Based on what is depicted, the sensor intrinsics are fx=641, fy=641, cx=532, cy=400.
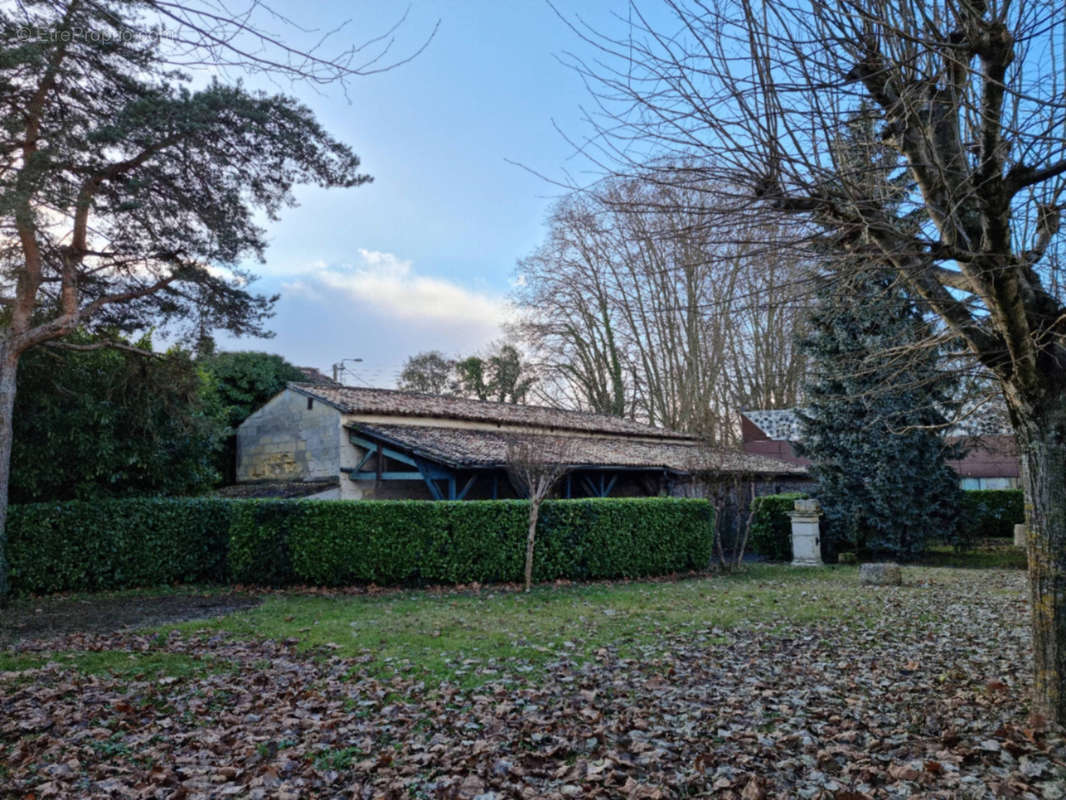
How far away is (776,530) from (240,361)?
18.7 meters

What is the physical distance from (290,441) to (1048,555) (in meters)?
18.1

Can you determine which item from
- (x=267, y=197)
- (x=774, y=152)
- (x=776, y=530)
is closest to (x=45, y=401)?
(x=267, y=197)

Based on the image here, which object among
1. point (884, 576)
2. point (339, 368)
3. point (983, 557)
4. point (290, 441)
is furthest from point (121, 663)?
point (339, 368)

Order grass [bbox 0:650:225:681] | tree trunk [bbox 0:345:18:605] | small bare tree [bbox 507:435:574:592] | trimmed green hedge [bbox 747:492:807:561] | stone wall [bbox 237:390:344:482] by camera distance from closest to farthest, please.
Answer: grass [bbox 0:650:225:681] → tree trunk [bbox 0:345:18:605] → small bare tree [bbox 507:435:574:592] → trimmed green hedge [bbox 747:492:807:561] → stone wall [bbox 237:390:344:482]

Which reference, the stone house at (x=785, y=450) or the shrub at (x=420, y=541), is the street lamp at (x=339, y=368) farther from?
the shrub at (x=420, y=541)

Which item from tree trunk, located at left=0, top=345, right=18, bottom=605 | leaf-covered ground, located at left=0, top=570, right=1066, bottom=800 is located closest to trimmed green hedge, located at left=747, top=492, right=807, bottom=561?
leaf-covered ground, located at left=0, top=570, right=1066, bottom=800

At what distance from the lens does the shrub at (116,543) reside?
36.2 ft

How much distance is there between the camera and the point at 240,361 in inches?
908

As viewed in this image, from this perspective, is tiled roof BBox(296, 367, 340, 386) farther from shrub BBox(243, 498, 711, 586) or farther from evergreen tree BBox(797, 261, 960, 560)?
evergreen tree BBox(797, 261, 960, 560)

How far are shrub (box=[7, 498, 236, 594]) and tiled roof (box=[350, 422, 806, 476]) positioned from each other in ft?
15.4

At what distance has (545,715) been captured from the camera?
436 centimetres

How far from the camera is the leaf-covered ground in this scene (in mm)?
3441

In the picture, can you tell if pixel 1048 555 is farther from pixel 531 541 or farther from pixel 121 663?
pixel 531 541

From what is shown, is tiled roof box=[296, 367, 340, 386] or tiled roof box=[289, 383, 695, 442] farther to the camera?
tiled roof box=[296, 367, 340, 386]
